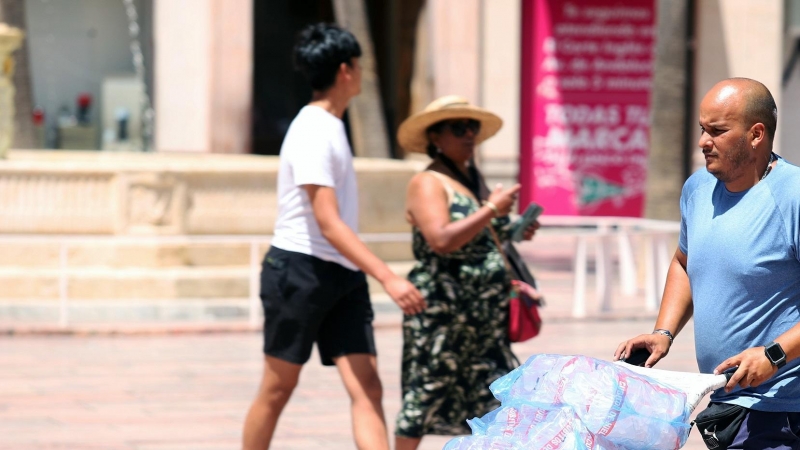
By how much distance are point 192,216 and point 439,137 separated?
730 centimetres

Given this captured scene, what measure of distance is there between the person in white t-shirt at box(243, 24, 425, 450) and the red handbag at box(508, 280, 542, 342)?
1.90 feet

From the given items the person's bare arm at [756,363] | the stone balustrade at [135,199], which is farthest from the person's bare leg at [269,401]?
the stone balustrade at [135,199]

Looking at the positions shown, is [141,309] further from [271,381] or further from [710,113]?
[710,113]

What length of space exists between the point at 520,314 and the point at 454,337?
28 centimetres

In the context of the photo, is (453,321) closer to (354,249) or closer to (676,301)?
(354,249)

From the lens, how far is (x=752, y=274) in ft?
11.8

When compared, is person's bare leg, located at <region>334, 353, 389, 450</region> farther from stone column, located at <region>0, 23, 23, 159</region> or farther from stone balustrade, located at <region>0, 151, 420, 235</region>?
stone column, located at <region>0, 23, 23, 159</region>

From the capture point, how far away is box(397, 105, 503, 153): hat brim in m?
5.59

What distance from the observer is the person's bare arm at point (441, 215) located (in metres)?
5.34

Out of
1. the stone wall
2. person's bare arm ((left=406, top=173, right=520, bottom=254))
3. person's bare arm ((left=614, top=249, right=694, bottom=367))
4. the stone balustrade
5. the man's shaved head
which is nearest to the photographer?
the man's shaved head

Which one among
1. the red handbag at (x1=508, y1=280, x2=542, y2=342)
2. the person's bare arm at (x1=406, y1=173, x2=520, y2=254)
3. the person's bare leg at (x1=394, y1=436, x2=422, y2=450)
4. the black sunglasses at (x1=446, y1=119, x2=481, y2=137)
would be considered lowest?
the person's bare leg at (x1=394, y1=436, x2=422, y2=450)

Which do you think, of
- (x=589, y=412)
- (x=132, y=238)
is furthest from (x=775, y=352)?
(x=132, y=238)

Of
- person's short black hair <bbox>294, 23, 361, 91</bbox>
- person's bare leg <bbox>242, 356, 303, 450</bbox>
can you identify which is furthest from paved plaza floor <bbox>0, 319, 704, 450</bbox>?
person's short black hair <bbox>294, 23, 361, 91</bbox>

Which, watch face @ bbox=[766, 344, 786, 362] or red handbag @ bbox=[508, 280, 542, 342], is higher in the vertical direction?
watch face @ bbox=[766, 344, 786, 362]
